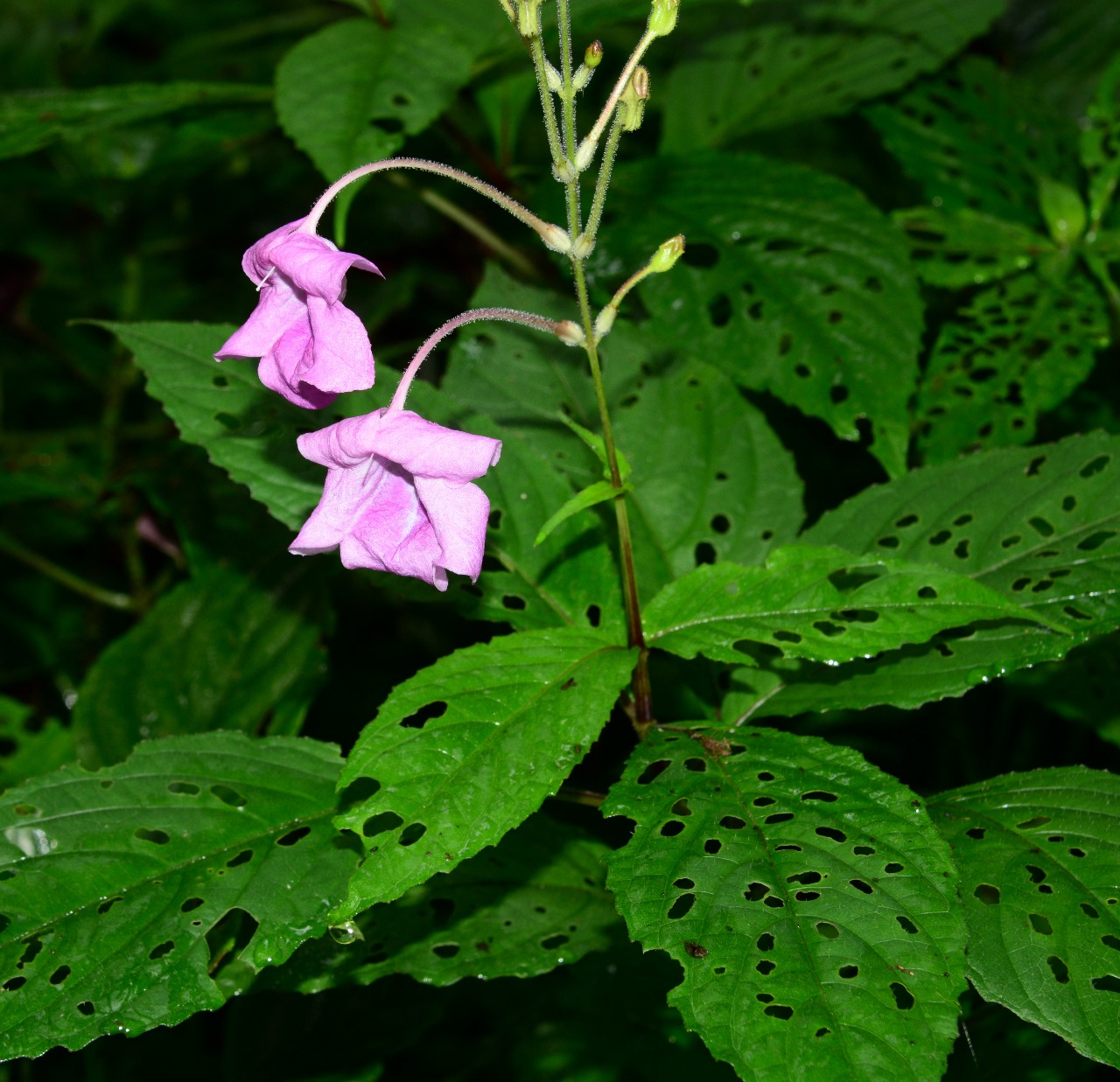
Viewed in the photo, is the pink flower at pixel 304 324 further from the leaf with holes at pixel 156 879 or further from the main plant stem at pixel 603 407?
the leaf with holes at pixel 156 879

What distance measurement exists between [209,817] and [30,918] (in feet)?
0.85

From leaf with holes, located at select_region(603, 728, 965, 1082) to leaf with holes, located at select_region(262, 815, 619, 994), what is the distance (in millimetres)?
415

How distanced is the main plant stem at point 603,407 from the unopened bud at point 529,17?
0.09ft

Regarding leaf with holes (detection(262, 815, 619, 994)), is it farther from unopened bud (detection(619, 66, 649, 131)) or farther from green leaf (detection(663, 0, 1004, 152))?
green leaf (detection(663, 0, 1004, 152))

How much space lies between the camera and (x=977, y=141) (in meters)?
2.63

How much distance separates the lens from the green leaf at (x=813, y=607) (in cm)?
146

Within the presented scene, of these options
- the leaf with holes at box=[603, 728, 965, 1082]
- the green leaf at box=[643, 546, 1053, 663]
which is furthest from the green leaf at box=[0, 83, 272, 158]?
the leaf with holes at box=[603, 728, 965, 1082]

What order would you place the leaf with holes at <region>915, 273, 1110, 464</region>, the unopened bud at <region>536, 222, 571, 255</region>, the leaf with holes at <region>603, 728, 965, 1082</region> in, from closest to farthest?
the leaf with holes at <region>603, 728, 965, 1082</region> → the unopened bud at <region>536, 222, 571, 255</region> → the leaf with holes at <region>915, 273, 1110, 464</region>

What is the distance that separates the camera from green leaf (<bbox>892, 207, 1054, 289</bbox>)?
233 cm

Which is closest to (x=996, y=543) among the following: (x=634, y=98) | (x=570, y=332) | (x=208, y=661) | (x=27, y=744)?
(x=570, y=332)

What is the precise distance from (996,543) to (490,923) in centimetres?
101

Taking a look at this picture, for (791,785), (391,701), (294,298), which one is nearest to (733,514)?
(791,785)

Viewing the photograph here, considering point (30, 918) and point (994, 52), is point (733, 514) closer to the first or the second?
point (30, 918)

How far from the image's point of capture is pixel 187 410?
5.80ft
